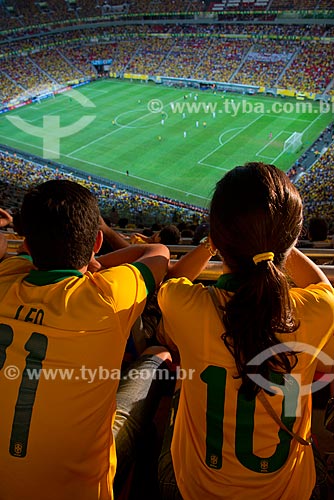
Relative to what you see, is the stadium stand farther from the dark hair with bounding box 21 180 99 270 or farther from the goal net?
the dark hair with bounding box 21 180 99 270

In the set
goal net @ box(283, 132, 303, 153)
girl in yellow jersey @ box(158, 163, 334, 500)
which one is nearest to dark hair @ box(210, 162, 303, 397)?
girl in yellow jersey @ box(158, 163, 334, 500)

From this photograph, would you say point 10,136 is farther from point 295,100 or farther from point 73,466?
point 73,466

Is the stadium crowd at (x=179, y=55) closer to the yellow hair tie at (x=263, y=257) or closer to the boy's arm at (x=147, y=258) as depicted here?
the boy's arm at (x=147, y=258)

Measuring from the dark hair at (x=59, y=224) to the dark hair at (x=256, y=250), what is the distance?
0.62 metres

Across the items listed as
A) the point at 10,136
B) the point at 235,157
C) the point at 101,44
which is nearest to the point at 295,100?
the point at 235,157

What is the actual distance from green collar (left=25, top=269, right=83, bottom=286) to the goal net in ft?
91.3

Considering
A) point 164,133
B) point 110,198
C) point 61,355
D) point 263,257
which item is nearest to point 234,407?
point 263,257

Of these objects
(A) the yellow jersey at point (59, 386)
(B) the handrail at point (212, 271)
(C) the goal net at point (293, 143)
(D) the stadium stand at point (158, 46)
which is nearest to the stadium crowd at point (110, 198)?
(D) the stadium stand at point (158, 46)

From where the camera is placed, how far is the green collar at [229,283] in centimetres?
192

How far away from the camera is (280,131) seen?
101 feet

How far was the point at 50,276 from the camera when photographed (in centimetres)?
207

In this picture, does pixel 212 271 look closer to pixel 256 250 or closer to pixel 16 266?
pixel 256 250

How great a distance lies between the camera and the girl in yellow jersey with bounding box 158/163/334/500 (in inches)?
71.0

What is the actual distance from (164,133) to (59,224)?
31762mm
